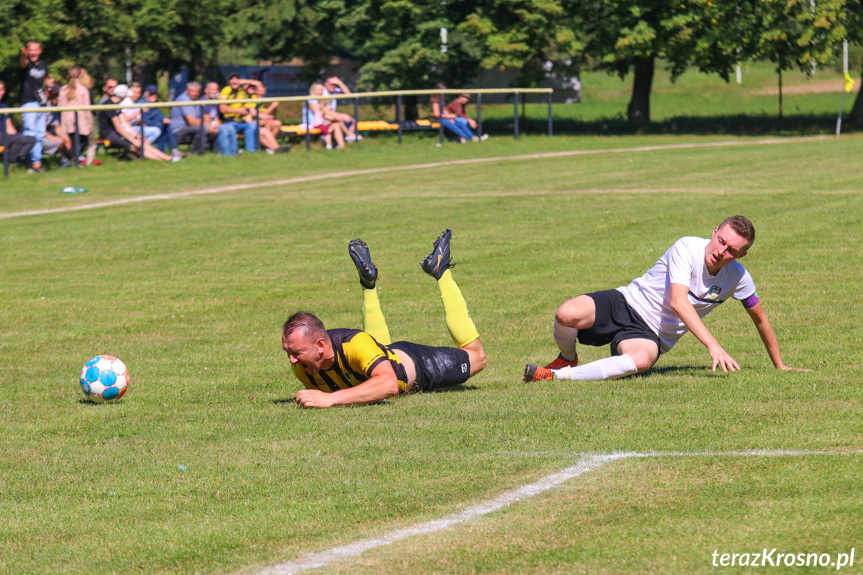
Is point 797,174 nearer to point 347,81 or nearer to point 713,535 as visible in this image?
point 713,535

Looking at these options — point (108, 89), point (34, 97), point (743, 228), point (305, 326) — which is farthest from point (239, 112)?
point (743, 228)

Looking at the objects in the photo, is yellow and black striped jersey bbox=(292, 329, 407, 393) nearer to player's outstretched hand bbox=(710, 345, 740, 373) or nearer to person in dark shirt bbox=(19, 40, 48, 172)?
player's outstretched hand bbox=(710, 345, 740, 373)

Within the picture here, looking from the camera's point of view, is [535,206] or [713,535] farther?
[535,206]

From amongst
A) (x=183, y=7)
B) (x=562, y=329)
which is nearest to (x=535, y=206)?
(x=562, y=329)

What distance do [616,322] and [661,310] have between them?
1.19 ft

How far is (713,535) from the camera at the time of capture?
16.6 ft

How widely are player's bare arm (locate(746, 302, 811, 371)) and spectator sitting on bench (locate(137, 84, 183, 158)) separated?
21.6 m

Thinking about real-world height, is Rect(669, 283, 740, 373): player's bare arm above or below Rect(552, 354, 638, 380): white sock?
above

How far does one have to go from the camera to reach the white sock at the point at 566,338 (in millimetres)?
9023

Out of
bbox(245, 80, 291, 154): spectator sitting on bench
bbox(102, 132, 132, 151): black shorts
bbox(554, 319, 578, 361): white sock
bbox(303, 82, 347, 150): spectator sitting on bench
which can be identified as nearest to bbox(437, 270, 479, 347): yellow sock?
bbox(554, 319, 578, 361): white sock

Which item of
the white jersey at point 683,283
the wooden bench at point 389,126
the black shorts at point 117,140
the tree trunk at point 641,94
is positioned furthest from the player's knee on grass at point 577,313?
the tree trunk at point 641,94

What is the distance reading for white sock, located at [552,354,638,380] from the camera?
28.6 feet

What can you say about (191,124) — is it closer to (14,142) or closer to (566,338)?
(14,142)

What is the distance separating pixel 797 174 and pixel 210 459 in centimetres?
1891
